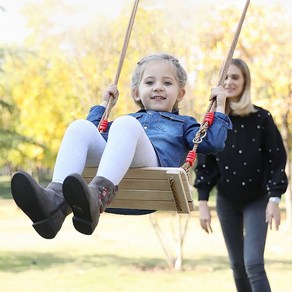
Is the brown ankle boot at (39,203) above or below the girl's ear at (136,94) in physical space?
below

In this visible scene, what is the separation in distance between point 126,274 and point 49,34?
7.87 meters

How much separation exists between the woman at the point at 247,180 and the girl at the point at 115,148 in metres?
0.74

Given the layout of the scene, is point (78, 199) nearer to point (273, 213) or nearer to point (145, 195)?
point (145, 195)

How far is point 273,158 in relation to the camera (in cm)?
392

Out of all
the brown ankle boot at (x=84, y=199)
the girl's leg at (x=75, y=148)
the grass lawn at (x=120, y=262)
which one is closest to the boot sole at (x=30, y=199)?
the brown ankle boot at (x=84, y=199)

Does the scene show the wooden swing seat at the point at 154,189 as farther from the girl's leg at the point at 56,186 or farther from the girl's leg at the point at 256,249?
the girl's leg at the point at 256,249

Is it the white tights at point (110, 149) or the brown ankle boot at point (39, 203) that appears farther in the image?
the white tights at point (110, 149)

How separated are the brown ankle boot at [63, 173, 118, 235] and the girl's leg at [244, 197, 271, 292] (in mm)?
1510

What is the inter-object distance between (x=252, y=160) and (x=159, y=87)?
1036 millimetres

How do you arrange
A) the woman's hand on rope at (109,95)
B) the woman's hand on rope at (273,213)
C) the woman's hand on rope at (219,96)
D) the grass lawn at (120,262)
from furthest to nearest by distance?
the grass lawn at (120,262) → the woman's hand on rope at (273,213) → the woman's hand on rope at (109,95) → the woman's hand on rope at (219,96)

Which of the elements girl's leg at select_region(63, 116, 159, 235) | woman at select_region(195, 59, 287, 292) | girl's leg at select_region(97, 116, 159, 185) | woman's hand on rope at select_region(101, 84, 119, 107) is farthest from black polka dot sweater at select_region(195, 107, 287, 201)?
girl's leg at select_region(97, 116, 159, 185)

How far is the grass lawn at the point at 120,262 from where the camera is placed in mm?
7871

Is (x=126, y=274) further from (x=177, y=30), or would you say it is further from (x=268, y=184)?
(x=268, y=184)

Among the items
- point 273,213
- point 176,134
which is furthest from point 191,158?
point 273,213
